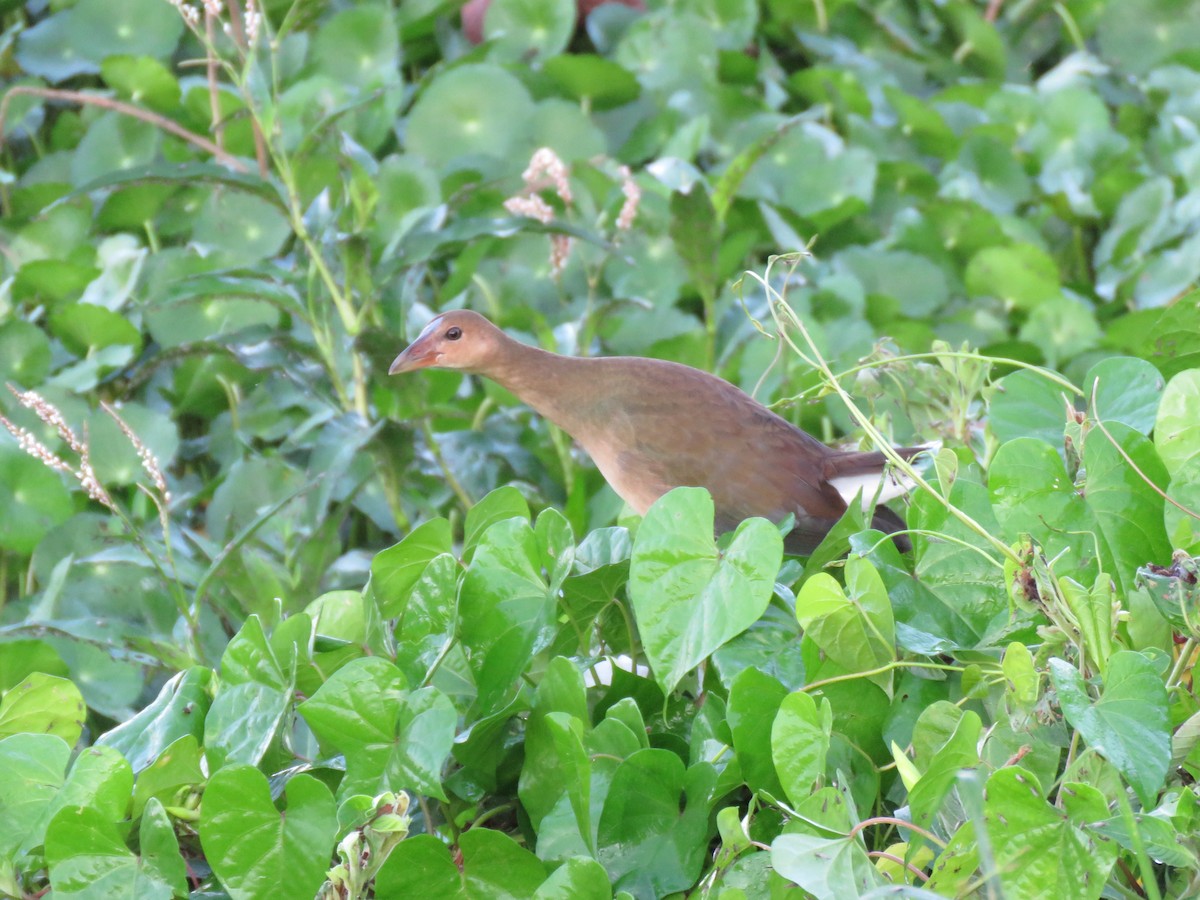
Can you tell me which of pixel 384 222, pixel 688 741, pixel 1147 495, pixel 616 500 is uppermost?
pixel 1147 495

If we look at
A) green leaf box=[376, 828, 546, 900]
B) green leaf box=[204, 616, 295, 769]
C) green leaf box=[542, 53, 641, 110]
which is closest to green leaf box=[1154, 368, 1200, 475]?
green leaf box=[376, 828, 546, 900]

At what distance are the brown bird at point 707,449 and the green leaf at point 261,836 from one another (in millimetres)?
672

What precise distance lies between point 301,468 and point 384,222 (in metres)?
0.56

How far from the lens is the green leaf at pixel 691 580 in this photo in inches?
34.1

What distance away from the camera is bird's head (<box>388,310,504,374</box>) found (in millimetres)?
1695

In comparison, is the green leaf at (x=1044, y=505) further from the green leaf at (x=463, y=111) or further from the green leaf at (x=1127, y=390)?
the green leaf at (x=463, y=111)

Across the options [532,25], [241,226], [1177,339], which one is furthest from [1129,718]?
[532,25]

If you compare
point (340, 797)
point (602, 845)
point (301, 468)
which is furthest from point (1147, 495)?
point (301, 468)

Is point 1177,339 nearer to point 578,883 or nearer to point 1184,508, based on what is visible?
point 1184,508

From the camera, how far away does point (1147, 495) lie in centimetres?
95

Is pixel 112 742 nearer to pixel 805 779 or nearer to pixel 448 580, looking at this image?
pixel 448 580

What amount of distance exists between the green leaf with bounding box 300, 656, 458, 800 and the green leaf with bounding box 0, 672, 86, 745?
11.2 inches

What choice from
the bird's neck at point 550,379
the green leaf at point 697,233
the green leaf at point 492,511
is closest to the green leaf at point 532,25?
the green leaf at point 697,233

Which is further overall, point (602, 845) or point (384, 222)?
point (384, 222)
